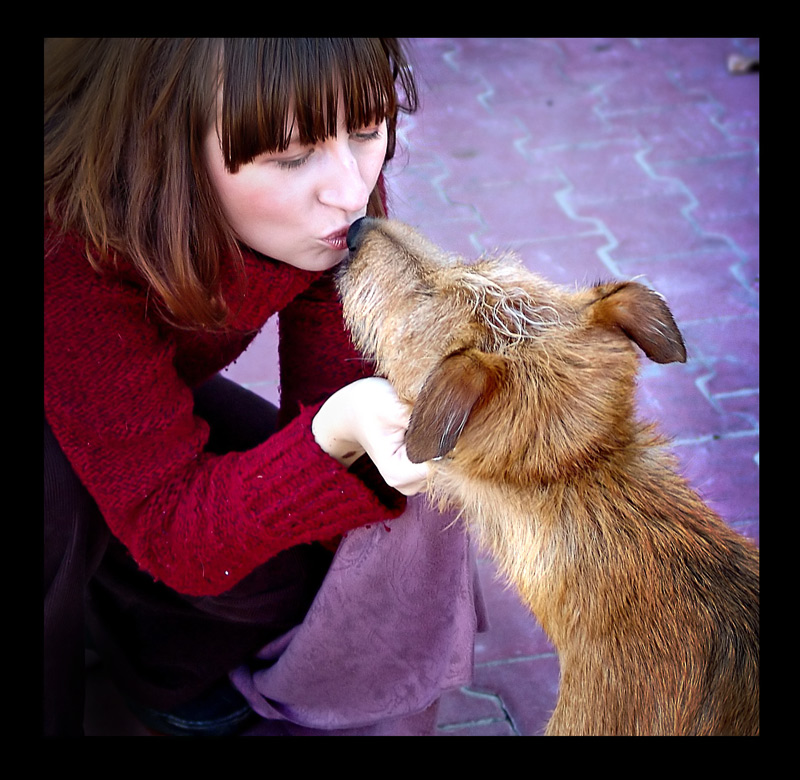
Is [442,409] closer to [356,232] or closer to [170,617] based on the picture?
[356,232]

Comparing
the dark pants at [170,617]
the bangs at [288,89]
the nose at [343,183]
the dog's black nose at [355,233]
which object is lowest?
the dark pants at [170,617]

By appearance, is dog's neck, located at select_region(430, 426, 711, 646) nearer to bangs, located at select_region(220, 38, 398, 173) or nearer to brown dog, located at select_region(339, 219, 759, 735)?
brown dog, located at select_region(339, 219, 759, 735)

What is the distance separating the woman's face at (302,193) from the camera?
2189mm

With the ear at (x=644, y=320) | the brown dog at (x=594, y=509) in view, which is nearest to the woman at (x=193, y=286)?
the brown dog at (x=594, y=509)

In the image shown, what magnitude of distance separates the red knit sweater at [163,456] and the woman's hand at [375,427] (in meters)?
0.06

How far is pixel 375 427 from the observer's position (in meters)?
2.18

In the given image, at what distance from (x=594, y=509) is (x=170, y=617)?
154 centimetres

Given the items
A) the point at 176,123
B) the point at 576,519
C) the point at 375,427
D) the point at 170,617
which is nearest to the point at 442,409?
the point at 375,427

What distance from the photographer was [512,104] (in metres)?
6.01

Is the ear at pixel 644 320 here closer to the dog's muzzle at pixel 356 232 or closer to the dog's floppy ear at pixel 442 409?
the dog's floppy ear at pixel 442 409

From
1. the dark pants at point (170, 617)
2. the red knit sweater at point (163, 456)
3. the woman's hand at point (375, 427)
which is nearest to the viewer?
the woman's hand at point (375, 427)

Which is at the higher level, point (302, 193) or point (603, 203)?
point (302, 193)

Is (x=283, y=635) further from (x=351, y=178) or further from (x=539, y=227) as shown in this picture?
(x=539, y=227)
